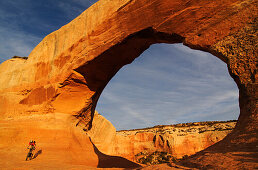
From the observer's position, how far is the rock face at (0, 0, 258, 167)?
4281 mm

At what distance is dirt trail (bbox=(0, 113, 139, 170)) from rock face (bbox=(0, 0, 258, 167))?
0.66 meters

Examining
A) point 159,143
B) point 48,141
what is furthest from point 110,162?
point 159,143

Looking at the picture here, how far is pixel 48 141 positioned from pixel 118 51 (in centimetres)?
528

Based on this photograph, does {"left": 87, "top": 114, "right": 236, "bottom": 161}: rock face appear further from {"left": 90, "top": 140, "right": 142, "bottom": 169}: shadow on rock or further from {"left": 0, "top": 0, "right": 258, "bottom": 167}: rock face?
{"left": 0, "top": 0, "right": 258, "bottom": 167}: rock face

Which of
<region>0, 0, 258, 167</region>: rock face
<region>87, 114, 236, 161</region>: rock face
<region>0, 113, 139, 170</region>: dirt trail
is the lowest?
<region>87, 114, 236, 161</region>: rock face

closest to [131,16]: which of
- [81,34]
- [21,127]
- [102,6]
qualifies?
[102,6]

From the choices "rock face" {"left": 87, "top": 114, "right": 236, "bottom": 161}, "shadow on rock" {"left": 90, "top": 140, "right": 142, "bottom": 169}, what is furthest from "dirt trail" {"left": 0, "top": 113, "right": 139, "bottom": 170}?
"rock face" {"left": 87, "top": 114, "right": 236, "bottom": 161}

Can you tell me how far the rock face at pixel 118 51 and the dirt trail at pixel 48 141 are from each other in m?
0.66

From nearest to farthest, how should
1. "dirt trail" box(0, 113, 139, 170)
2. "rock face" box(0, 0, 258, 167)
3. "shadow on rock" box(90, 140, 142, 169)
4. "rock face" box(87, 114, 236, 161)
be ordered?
"rock face" box(0, 0, 258, 167) < "dirt trail" box(0, 113, 139, 170) < "shadow on rock" box(90, 140, 142, 169) < "rock face" box(87, 114, 236, 161)

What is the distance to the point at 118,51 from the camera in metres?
8.97

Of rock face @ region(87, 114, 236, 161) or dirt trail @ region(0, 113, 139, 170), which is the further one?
rock face @ region(87, 114, 236, 161)

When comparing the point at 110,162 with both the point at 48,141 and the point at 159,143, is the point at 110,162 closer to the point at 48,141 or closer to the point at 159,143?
the point at 48,141

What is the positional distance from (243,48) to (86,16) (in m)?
7.91

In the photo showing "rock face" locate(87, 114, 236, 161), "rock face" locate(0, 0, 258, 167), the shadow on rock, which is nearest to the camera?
"rock face" locate(0, 0, 258, 167)
